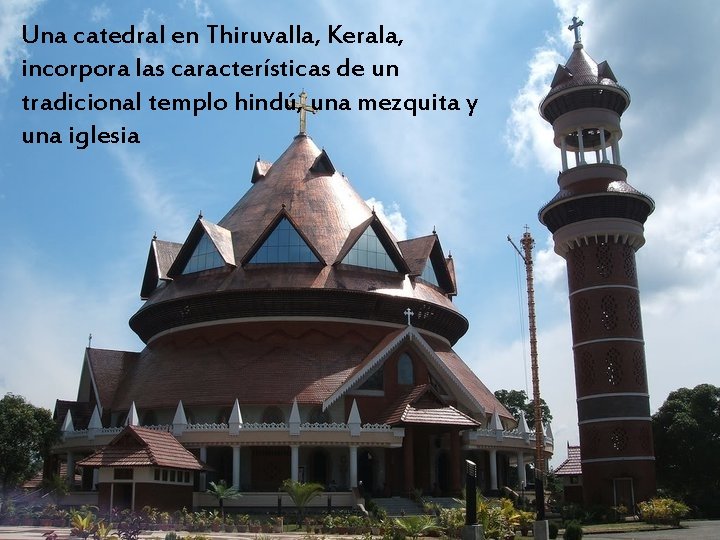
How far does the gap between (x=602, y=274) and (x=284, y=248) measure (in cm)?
1701

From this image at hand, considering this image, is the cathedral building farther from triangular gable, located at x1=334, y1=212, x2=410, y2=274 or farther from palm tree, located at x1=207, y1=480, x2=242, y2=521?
palm tree, located at x1=207, y1=480, x2=242, y2=521

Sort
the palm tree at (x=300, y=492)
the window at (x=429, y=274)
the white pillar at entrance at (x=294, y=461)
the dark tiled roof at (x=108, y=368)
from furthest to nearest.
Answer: the window at (x=429, y=274), the dark tiled roof at (x=108, y=368), the white pillar at entrance at (x=294, y=461), the palm tree at (x=300, y=492)

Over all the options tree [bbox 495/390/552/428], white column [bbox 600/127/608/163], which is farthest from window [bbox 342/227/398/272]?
tree [bbox 495/390/552/428]

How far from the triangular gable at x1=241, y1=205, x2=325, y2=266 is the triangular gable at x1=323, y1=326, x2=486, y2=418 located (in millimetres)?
6414

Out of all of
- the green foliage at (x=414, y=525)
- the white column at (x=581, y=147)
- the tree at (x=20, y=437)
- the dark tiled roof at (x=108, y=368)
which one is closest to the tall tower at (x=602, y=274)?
the white column at (x=581, y=147)

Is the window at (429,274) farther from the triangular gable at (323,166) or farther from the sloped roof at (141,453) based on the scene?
the sloped roof at (141,453)

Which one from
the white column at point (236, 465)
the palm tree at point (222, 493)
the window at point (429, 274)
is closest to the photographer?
the palm tree at point (222, 493)

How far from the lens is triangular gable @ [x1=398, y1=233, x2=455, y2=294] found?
1924 inches

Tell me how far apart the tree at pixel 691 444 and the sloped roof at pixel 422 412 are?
14901 millimetres

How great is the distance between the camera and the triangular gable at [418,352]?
131 ft

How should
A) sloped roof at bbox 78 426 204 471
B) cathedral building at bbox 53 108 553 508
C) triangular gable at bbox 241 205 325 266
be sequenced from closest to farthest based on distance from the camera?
sloped roof at bbox 78 426 204 471
cathedral building at bbox 53 108 553 508
triangular gable at bbox 241 205 325 266

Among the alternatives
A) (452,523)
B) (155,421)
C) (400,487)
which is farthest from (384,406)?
(452,523)

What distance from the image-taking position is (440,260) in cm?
5047

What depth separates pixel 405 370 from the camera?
136ft
